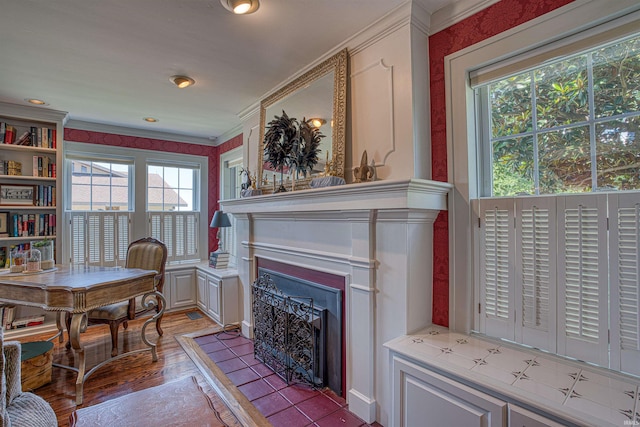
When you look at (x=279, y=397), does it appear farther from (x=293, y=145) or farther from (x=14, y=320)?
(x=14, y=320)

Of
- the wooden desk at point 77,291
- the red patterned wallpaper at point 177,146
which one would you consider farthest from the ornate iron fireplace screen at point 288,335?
the red patterned wallpaper at point 177,146

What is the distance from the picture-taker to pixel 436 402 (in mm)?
1438

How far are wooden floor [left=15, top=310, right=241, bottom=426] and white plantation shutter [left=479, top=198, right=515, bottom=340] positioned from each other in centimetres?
170

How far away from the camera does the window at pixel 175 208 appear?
15.0 feet

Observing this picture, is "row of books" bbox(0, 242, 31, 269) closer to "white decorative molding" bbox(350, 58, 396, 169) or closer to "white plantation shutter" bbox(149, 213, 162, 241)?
"white plantation shutter" bbox(149, 213, 162, 241)

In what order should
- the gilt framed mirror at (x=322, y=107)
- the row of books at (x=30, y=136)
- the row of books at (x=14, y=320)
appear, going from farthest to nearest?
the row of books at (x=30, y=136) → the row of books at (x=14, y=320) → the gilt framed mirror at (x=322, y=107)

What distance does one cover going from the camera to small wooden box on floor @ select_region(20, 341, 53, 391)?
2.31 metres

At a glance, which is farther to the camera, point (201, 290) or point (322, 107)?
point (201, 290)

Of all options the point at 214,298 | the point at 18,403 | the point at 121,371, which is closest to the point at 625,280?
the point at 18,403

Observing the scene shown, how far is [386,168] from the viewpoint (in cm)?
194

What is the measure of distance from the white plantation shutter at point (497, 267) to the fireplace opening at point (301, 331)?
921mm

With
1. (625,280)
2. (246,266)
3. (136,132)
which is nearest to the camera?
(625,280)

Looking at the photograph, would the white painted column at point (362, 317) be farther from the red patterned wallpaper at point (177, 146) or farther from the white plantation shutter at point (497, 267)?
the red patterned wallpaper at point (177, 146)

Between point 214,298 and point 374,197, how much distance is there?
2.82 m
